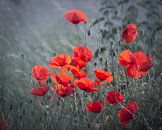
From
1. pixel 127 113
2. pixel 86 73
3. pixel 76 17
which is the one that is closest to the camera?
pixel 127 113

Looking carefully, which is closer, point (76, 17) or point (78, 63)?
point (78, 63)

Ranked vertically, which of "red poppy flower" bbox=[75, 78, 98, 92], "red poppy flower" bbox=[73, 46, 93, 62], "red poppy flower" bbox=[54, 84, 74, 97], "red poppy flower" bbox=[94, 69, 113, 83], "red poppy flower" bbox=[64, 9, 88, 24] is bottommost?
"red poppy flower" bbox=[54, 84, 74, 97]

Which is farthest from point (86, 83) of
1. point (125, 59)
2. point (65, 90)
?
point (125, 59)

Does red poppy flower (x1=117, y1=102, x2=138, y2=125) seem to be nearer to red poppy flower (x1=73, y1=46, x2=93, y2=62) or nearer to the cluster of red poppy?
the cluster of red poppy

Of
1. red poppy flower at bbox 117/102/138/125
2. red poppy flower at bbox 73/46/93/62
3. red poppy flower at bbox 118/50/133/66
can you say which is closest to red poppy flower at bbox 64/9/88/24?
red poppy flower at bbox 73/46/93/62

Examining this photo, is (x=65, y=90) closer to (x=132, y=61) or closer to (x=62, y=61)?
(x=62, y=61)

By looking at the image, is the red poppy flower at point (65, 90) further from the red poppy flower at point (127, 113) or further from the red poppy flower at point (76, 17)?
the red poppy flower at point (76, 17)

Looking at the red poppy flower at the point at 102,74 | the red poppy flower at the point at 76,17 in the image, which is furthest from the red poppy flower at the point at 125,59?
the red poppy flower at the point at 76,17

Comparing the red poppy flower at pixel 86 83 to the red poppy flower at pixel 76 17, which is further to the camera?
the red poppy flower at pixel 76 17

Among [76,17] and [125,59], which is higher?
[76,17]

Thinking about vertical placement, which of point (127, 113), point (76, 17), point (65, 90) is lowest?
point (127, 113)

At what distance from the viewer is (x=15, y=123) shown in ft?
9.15

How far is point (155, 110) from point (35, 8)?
5528 mm

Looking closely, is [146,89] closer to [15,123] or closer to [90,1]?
[15,123]
